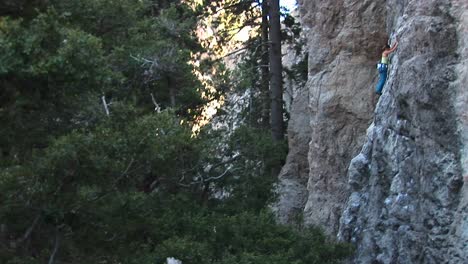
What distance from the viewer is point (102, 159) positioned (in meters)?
7.59

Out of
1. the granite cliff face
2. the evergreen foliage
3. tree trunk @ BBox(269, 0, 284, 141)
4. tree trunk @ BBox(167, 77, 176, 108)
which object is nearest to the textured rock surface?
the granite cliff face

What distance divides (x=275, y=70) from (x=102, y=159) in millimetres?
13115

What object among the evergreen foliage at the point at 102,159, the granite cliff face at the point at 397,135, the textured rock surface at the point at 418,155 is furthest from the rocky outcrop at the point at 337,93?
the textured rock surface at the point at 418,155

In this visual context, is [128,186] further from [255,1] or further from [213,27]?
[255,1]

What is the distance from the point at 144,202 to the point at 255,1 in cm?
1223

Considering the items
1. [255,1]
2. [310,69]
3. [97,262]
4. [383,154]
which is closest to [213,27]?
[255,1]

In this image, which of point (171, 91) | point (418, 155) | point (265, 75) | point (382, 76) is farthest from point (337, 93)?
point (265, 75)

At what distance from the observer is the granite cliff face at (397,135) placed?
9.17 m

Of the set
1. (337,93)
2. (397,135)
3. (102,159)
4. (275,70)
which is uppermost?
(275,70)

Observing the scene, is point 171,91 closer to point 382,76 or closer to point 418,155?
point 382,76

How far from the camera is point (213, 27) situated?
806 inches

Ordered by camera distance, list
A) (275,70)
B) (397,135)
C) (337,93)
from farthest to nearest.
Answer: (275,70) → (337,93) → (397,135)

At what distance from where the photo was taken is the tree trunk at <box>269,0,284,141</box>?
20.2m

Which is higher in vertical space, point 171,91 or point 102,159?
point 171,91
